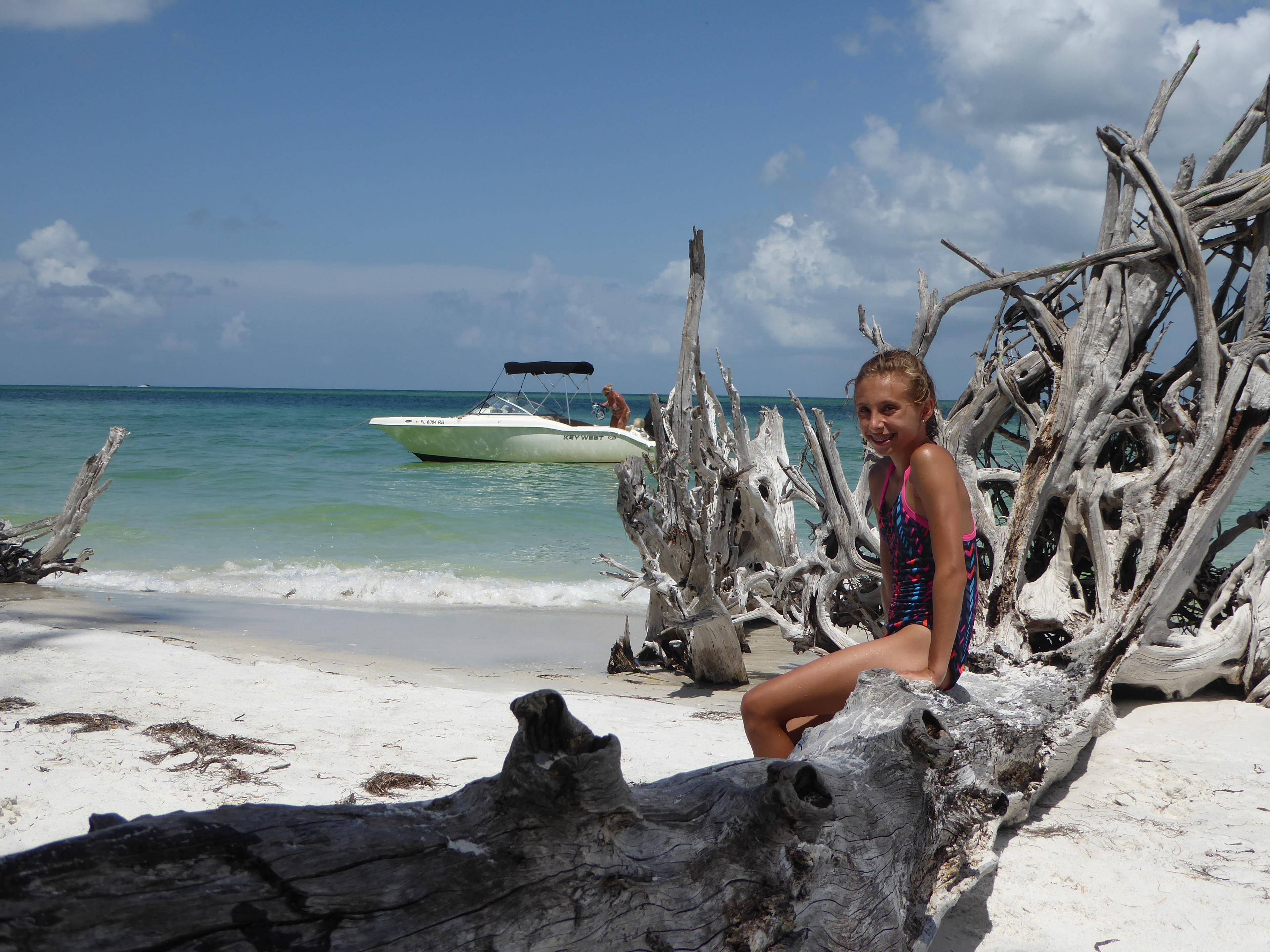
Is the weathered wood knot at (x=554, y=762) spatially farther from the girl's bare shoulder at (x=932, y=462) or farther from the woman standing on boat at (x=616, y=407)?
the woman standing on boat at (x=616, y=407)

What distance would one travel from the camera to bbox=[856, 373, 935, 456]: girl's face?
262cm

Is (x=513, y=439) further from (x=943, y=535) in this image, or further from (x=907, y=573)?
(x=943, y=535)

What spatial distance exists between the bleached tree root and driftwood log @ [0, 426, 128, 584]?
7378 millimetres

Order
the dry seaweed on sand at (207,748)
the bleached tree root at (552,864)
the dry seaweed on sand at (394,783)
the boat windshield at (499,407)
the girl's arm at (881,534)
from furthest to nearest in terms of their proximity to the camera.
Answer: the boat windshield at (499,407) → the dry seaweed on sand at (207,748) → the dry seaweed on sand at (394,783) → the girl's arm at (881,534) → the bleached tree root at (552,864)

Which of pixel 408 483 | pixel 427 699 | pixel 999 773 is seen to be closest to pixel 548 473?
pixel 408 483

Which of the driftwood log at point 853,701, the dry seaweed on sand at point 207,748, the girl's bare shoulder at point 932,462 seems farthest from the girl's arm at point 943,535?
the dry seaweed on sand at point 207,748

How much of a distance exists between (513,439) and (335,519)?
29.0 ft

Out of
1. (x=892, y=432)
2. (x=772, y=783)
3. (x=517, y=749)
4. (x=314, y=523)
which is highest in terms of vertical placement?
(x=892, y=432)

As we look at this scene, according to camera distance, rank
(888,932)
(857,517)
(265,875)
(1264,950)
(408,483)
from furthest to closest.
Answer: (408,483), (857,517), (1264,950), (888,932), (265,875)

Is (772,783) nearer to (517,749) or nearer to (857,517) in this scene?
(517,749)

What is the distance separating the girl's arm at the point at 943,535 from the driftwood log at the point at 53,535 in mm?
7231

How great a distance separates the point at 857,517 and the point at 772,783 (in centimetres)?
312

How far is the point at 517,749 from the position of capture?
1.52 metres

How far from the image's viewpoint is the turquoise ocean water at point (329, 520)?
8.79m
